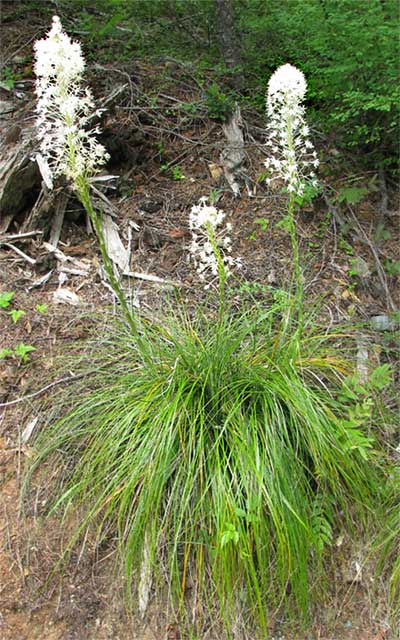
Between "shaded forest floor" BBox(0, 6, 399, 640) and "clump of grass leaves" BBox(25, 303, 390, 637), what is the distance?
19cm

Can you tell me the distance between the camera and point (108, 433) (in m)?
2.91

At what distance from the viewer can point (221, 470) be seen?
2701mm

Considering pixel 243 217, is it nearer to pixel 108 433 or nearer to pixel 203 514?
pixel 108 433

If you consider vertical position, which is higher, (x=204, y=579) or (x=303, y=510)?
(x=303, y=510)

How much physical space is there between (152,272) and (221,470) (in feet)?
6.65

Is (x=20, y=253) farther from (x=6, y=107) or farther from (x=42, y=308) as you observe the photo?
(x=6, y=107)

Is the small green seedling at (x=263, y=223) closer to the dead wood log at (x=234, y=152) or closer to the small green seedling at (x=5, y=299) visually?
the dead wood log at (x=234, y=152)

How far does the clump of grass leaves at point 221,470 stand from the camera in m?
2.58

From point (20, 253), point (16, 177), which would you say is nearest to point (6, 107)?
point (16, 177)

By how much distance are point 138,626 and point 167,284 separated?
237 centimetres

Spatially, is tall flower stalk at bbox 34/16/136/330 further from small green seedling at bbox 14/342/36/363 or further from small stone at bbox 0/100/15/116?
small stone at bbox 0/100/15/116

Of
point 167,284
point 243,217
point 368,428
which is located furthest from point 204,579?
point 243,217

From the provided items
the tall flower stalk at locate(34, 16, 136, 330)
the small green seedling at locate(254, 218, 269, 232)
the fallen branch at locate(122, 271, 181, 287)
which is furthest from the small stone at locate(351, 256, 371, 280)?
the tall flower stalk at locate(34, 16, 136, 330)

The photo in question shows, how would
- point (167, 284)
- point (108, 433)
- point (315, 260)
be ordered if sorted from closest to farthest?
1. point (108, 433)
2. point (167, 284)
3. point (315, 260)
